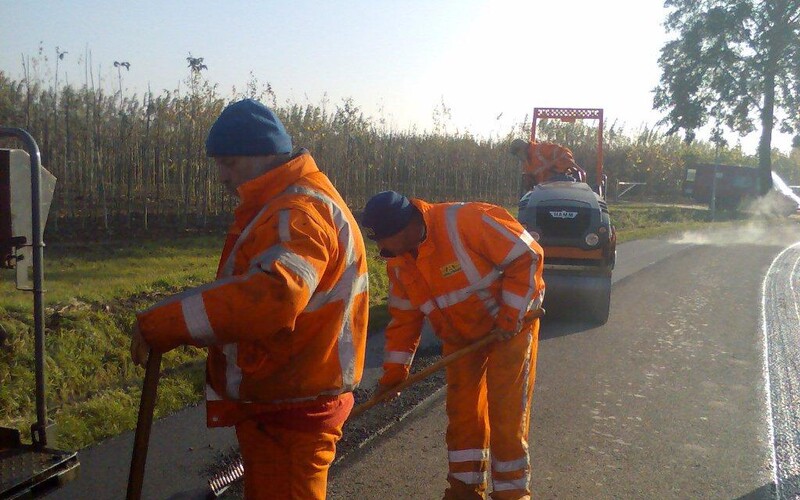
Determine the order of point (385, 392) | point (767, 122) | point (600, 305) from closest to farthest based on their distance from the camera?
point (385, 392) < point (600, 305) < point (767, 122)

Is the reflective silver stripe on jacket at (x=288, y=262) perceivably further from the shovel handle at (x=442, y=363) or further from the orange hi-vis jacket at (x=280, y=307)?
the shovel handle at (x=442, y=363)

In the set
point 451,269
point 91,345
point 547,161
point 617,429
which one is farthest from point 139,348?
point 547,161

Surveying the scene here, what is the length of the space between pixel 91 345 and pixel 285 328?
4481 mm

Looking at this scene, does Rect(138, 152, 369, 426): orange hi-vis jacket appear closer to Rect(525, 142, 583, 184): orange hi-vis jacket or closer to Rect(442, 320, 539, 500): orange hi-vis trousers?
Rect(442, 320, 539, 500): orange hi-vis trousers

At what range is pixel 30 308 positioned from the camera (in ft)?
21.2

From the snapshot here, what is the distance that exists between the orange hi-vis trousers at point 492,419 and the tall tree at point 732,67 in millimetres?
38446

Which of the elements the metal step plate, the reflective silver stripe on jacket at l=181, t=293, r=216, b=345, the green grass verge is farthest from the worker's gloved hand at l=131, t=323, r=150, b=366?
the green grass verge

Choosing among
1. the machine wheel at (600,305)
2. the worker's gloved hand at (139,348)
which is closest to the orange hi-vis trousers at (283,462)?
the worker's gloved hand at (139,348)

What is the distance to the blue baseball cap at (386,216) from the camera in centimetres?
392

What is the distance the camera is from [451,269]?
13.6 feet

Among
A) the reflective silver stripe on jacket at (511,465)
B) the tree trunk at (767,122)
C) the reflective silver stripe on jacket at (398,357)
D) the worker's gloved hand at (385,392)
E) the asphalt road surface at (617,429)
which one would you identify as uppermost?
the tree trunk at (767,122)

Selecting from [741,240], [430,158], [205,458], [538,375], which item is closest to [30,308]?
[205,458]

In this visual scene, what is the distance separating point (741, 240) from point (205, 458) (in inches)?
769

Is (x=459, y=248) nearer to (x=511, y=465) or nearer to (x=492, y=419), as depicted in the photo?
(x=492, y=419)
